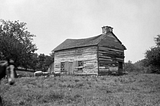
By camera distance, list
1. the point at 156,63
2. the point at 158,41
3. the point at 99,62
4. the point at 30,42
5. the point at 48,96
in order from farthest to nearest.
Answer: the point at 158,41, the point at 156,63, the point at 30,42, the point at 99,62, the point at 48,96

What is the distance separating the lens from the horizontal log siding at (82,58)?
85.3ft

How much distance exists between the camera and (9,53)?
29531 mm

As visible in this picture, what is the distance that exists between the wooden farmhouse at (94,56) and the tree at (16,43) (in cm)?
575

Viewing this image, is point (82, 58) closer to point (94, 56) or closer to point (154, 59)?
point (94, 56)

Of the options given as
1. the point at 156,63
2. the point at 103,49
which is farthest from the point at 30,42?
the point at 156,63

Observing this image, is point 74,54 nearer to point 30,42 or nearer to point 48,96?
point 30,42

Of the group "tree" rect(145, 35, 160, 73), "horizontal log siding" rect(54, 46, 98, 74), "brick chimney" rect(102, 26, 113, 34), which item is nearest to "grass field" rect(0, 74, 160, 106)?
"horizontal log siding" rect(54, 46, 98, 74)

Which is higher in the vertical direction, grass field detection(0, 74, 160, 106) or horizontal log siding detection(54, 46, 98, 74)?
horizontal log siding detection(54, 46, 98, 74)

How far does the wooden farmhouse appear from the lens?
2600 centimetres

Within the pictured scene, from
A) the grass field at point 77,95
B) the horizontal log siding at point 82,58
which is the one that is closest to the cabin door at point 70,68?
the horizontal log siding at point 82,58

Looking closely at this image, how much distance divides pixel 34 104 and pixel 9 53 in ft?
77.7

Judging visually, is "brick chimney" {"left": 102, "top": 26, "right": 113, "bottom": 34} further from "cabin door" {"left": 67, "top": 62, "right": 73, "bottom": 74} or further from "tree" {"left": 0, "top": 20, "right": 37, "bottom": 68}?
"tree" {"left": 0, "top": 20, "right": 37, "bottom": 68}

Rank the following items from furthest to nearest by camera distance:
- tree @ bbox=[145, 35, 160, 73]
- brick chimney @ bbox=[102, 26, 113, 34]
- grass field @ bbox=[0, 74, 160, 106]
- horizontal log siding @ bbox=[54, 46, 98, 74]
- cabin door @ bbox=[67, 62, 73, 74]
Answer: tree @ bbox=[145, 35, 160, 73]
brick chimney @ bbox=[102, 26, 113, 34]
cabin door @ bbox=[67, 62, 73, 74]
horizontal log siding @ bbox=[54, 46, 98, 74]
grass field @ bbox=[0, 74, 160, 106]

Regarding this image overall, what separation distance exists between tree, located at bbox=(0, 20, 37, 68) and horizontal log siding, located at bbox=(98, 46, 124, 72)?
13391 mm
